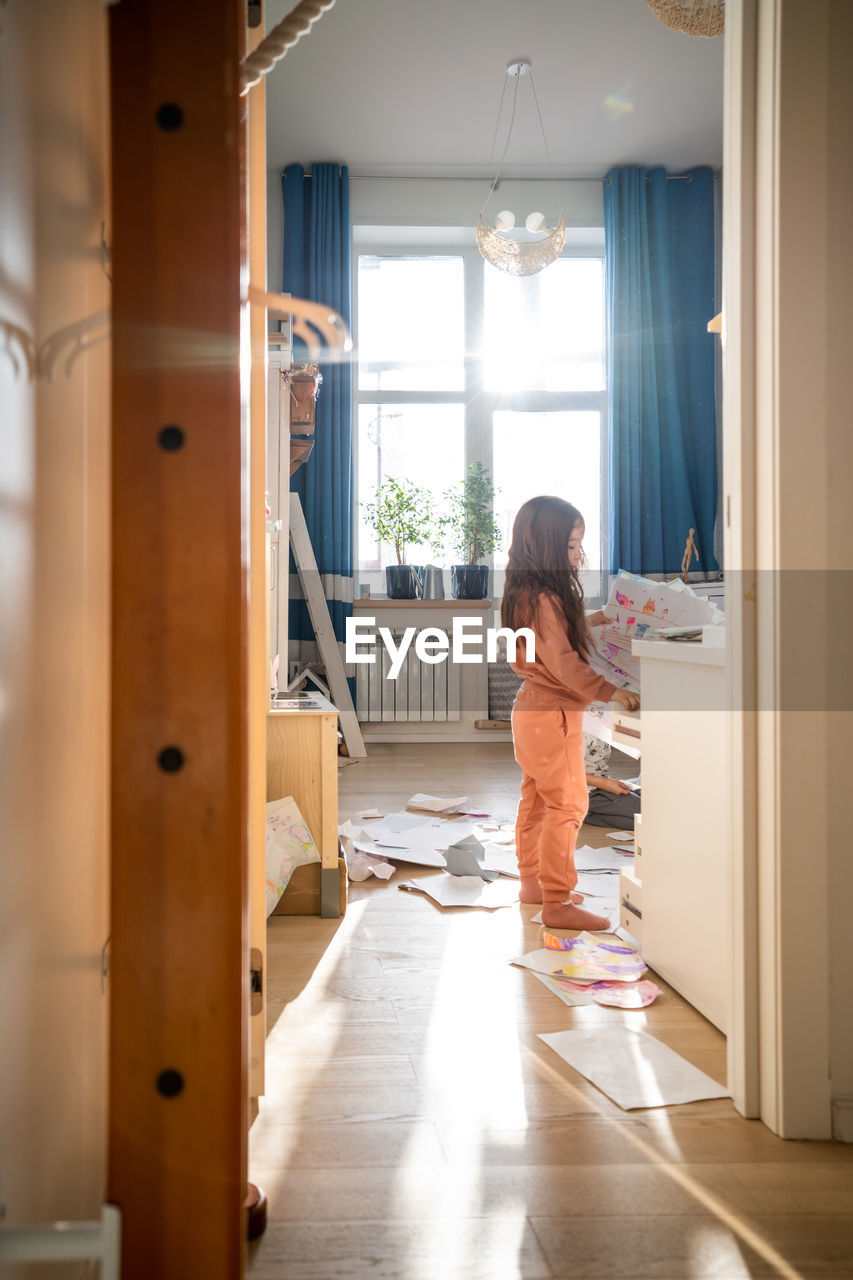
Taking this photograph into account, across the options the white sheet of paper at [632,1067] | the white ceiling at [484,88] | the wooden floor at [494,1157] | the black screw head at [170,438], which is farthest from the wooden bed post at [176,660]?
the white ceiling at [484,88]

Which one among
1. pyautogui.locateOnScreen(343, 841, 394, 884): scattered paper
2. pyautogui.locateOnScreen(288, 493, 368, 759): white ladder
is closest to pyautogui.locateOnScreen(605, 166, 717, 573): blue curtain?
pyautogui.locateOnScreen(288, 493, 368, 759): white ladder

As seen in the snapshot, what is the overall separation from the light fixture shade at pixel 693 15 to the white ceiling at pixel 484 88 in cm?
116

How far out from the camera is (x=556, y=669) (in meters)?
2.05

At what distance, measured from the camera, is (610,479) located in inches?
193

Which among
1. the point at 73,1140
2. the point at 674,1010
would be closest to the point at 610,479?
the point at 674,1010

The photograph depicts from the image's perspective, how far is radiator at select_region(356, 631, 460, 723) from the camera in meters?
4.86

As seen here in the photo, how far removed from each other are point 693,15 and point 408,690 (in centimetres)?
326

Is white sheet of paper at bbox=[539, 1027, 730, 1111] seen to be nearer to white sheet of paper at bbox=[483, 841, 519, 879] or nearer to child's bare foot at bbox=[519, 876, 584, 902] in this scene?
child's bare foot at bbox=[519, 876, 584, 902]

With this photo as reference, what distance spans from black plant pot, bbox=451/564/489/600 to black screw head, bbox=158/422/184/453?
14.1 feet

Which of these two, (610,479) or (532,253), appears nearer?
(532,253)

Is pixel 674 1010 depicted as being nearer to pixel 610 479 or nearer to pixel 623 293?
pixel 610 479

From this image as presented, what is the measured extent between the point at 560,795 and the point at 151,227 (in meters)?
1.66

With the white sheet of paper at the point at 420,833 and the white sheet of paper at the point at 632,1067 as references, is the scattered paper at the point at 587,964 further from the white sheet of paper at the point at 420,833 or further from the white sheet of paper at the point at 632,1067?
the white sheet of paper at the point at 420,833

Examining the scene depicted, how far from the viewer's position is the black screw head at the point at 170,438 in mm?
590
